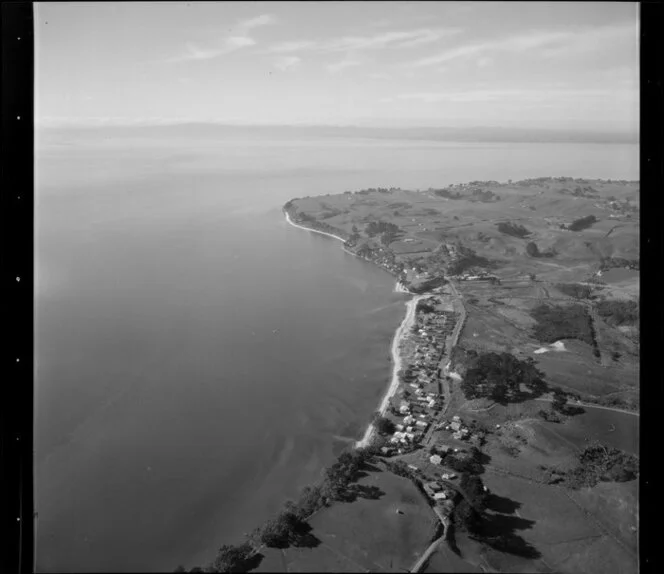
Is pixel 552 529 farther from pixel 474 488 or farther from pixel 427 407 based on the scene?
pixel 427 407

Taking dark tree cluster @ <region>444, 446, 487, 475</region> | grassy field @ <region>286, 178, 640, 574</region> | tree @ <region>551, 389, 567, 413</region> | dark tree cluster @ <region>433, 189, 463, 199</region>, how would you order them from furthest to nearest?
dark tree cluster @ <region>433, 189, 463, 199</region>, tree @ <region>551, 389, 567, 413</region>, dark tree cluster @ <region>444, 446, 487, 475</region>, grassy field @ <region>286, 178, 640, 574</region>

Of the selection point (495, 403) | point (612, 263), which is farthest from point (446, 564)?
point (612, 263)

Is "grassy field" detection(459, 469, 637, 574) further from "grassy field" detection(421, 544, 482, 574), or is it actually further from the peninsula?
"grassy field" detection(421, 544, 482, 574)

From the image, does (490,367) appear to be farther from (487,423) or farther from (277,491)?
(277,491)

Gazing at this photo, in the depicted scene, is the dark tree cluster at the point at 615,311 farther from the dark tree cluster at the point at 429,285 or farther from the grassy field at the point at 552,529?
the dark tree cluster at the point at 429,285

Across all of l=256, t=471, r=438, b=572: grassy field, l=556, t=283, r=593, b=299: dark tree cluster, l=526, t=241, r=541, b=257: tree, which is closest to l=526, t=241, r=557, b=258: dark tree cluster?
l=526, t=241, r=541, b=257: tree

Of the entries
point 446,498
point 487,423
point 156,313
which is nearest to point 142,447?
point 156,313
